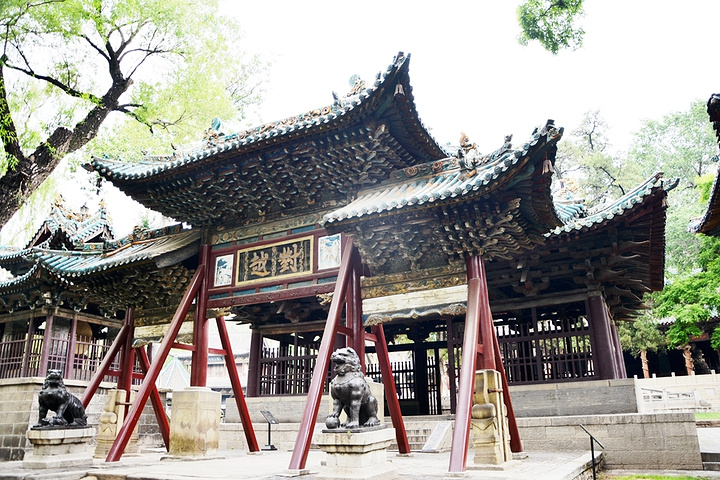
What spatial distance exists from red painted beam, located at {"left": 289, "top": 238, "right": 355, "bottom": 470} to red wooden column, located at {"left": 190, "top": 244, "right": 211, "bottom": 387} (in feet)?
10.1

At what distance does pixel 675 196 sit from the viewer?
3678cm

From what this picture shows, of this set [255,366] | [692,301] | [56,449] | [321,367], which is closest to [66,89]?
[56,449]

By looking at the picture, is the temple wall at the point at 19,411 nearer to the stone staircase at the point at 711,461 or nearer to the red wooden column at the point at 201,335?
the red wooden column at the point at 201,335

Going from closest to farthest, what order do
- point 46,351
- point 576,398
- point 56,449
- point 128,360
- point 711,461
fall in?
point 56,449
point 711,461
point 576,398
point 128,360
point 46,351

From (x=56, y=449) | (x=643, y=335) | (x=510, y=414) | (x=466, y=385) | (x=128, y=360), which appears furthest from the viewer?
(x=643, y=335)

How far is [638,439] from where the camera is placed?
9875 mm

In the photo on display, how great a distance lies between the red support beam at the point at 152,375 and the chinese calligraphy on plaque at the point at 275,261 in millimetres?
940

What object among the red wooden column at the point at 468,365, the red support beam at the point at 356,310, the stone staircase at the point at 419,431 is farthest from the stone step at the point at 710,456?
the red support beam at the point at 356,310

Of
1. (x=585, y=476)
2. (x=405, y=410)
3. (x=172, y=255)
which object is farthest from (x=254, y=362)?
(x=585, y=476)

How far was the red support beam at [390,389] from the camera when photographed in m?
8.99

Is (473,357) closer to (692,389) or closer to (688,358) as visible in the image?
(692,389)

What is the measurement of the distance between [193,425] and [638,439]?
27.1 feet

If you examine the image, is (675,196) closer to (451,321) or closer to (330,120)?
(451,321)

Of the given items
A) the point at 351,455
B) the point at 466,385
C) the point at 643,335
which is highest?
the point at 643,335
